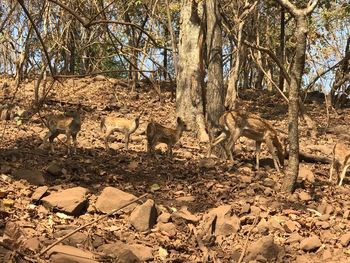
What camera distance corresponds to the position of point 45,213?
298 inches

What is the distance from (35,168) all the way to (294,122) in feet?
15.2

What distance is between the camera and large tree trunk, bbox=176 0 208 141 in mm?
15672

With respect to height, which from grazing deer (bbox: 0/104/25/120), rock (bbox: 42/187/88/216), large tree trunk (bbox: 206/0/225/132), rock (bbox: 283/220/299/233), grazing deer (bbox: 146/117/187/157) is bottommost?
rock (bbox: 283/220/299/233)

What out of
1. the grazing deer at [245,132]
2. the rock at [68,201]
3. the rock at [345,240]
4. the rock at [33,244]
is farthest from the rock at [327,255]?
the grazing deer at [245,132]

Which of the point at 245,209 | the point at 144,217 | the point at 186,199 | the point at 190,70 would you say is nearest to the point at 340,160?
the point at 245,209

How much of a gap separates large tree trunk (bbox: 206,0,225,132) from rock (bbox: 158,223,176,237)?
549 cm

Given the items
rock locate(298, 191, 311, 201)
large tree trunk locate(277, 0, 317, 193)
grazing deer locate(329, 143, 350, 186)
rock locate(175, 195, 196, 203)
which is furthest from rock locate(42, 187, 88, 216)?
grazing deer locate(329, 143, 350, 186)

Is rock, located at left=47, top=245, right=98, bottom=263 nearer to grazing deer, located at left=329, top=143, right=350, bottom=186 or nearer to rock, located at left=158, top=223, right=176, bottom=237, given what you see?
rock, located at left=158, top=223, right=176, bottom=237

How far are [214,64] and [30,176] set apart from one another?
5.76 meters

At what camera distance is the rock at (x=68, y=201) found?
25.1 feet

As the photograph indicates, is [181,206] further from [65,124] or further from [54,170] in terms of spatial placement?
[65,124]

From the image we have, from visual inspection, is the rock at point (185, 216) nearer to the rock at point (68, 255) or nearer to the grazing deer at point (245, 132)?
the rock at point (68, 255)

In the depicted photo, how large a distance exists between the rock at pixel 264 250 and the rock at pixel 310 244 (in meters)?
0.59

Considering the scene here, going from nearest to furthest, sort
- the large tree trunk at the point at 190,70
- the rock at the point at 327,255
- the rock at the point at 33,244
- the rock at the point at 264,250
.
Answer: the rock at the point at 33,244
the rock at the point at 264,250
the rock at the point at 327,255
the large tree trunk at the point at 190,70
